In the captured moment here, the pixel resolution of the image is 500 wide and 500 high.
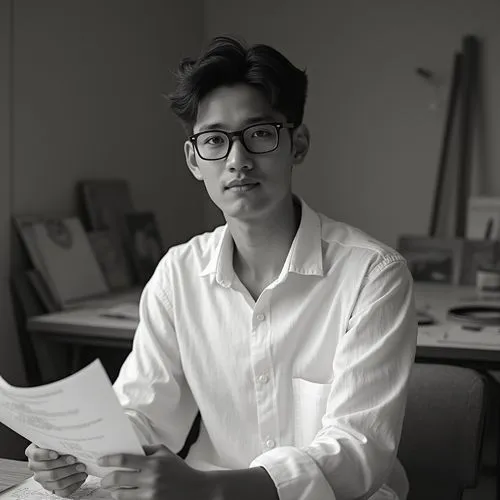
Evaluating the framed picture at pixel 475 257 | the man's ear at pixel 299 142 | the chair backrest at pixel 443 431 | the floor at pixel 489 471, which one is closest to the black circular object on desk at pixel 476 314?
the floor at pixel 489 471

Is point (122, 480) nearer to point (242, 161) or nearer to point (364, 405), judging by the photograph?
point (364, 405)

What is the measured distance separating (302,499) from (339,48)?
362 centimetres

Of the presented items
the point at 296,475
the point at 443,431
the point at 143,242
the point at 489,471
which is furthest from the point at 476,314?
the point at 296,475

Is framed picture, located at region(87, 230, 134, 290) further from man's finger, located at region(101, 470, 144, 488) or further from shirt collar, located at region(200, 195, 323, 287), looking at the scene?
man's finger, located at region(101, 470, 144, 488)

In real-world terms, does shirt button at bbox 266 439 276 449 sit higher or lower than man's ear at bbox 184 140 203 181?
lower

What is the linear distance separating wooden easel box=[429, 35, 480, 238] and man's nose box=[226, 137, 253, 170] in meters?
3.03

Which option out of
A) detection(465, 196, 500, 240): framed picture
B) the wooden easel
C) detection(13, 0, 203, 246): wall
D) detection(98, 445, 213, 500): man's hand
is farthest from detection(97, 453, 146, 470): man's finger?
the wooden easel

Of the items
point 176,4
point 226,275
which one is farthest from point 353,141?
point 226,275

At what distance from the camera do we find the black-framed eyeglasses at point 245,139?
155cm

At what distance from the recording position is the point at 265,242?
167 centimetres

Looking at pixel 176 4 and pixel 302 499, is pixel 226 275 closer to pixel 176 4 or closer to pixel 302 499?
pixel 302 499

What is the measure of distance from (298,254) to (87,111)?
208 centimetres

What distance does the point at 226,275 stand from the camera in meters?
1.67

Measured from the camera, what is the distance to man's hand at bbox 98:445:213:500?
1190mm
